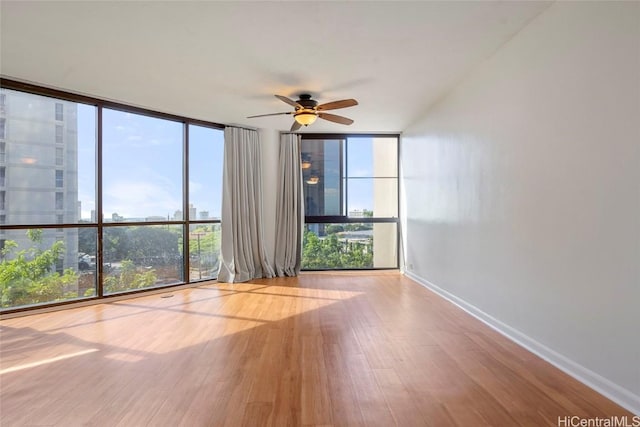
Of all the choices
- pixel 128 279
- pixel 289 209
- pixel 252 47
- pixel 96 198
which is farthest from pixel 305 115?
pixel 128 279

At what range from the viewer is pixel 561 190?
7.17 ft

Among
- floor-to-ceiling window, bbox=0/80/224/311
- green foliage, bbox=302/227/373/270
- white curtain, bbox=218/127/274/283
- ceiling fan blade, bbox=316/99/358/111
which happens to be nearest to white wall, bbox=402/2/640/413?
ceiling fan blade, bbox=316/99/358/111

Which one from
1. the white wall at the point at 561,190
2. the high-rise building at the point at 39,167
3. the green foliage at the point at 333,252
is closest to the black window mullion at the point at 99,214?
the high-rise building at the point at 39,167

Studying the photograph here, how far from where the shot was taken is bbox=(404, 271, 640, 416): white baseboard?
1.75 meters

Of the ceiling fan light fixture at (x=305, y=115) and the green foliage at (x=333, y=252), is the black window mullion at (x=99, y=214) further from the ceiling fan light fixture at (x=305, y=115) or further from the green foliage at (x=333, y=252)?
the green foliage at (x=333, y=252)

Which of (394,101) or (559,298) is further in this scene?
(394,101)

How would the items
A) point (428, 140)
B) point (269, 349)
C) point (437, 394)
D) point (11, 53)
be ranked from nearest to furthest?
Answer: point (437, 394) < point (269, 349) < point (11, 53) < point (428, 140)

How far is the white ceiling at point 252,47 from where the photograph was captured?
228 centimetres

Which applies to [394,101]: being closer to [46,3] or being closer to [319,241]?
[319,241]

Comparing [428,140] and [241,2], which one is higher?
[241,2]

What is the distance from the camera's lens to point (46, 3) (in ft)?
7.27

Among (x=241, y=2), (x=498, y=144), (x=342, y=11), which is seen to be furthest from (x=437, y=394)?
(x=241, y=2)

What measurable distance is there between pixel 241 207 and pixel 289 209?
0.89m

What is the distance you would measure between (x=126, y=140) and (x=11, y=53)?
1.54 metres
